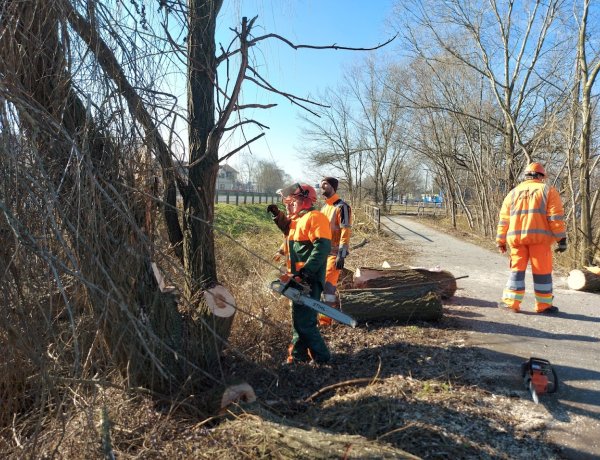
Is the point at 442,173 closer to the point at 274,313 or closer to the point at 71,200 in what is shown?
the point at 274,313

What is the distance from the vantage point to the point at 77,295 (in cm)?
236

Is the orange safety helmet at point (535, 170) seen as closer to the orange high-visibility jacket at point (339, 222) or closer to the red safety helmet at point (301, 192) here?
the orange high-visibility jacket at point (339, 222)

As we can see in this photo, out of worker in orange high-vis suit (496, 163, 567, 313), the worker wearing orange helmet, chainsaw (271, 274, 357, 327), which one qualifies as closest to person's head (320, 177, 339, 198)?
the worker wearing orange helmet

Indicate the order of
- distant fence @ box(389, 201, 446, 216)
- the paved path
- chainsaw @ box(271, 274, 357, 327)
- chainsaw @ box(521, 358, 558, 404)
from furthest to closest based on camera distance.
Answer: distant fence @ box(389, 201, 446, 216), chainsaw @ box(271, 274, 357, 327), chainsaw @ box(521, 358, 558, 404), the paved path

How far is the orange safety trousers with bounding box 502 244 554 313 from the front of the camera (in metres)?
5.43

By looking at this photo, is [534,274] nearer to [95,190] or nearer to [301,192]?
[301,192]

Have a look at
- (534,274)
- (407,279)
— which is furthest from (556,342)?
(407,279)

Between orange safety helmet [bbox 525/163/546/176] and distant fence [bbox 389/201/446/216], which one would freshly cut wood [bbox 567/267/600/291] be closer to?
orange safety helmet [bbox 525/163/546/176]

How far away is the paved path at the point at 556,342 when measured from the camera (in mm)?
2914

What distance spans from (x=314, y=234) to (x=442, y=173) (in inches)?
949

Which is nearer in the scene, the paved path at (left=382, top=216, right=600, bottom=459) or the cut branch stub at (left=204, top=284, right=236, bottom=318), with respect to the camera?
the paved path at (left=382, top=216, right=600, bottom=459)

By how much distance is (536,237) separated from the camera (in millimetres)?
5434

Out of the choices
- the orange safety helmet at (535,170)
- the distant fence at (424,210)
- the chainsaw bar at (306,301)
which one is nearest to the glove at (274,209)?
the chainsaw bar at (306,301)

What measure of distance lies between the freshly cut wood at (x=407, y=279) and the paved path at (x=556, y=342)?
32cm
